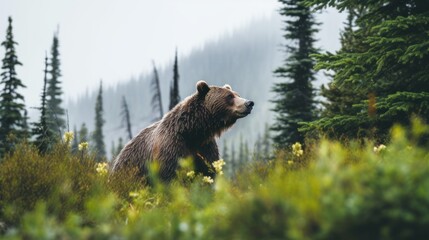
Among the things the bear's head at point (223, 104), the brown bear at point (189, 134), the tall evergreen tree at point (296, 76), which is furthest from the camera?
the tall evergreen tree at point (296, 76)

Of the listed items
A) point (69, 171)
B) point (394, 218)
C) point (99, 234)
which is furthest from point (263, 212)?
point (69, 171)

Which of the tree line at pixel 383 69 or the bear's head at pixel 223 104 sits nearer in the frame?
the tree line at pixel 383 69

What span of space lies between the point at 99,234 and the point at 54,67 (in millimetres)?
61871

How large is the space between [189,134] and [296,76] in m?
22.0

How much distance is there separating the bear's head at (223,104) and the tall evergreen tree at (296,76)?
63.2ft

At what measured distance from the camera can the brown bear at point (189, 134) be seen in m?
7.08

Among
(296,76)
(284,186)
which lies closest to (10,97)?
(296,76)

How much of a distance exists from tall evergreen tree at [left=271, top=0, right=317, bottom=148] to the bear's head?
19.3 m

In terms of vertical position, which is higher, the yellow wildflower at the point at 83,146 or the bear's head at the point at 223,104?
the bear's head at the point at 223,104

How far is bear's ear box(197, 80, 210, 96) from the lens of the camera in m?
7.79

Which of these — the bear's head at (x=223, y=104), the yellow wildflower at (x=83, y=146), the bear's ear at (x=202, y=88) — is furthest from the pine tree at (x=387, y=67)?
the yellow wildflower at (x=83, y=146)

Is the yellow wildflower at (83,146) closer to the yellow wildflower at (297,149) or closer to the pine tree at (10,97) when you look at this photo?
the yellow wildflower at (297,149)

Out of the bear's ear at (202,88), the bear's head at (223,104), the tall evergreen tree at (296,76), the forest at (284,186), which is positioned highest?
the tall evergreen tree at (296,76)

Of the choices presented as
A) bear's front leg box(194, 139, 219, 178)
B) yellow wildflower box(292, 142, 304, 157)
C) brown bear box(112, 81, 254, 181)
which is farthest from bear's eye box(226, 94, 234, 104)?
yellow wildflower box(292, 142, 304, 157)
